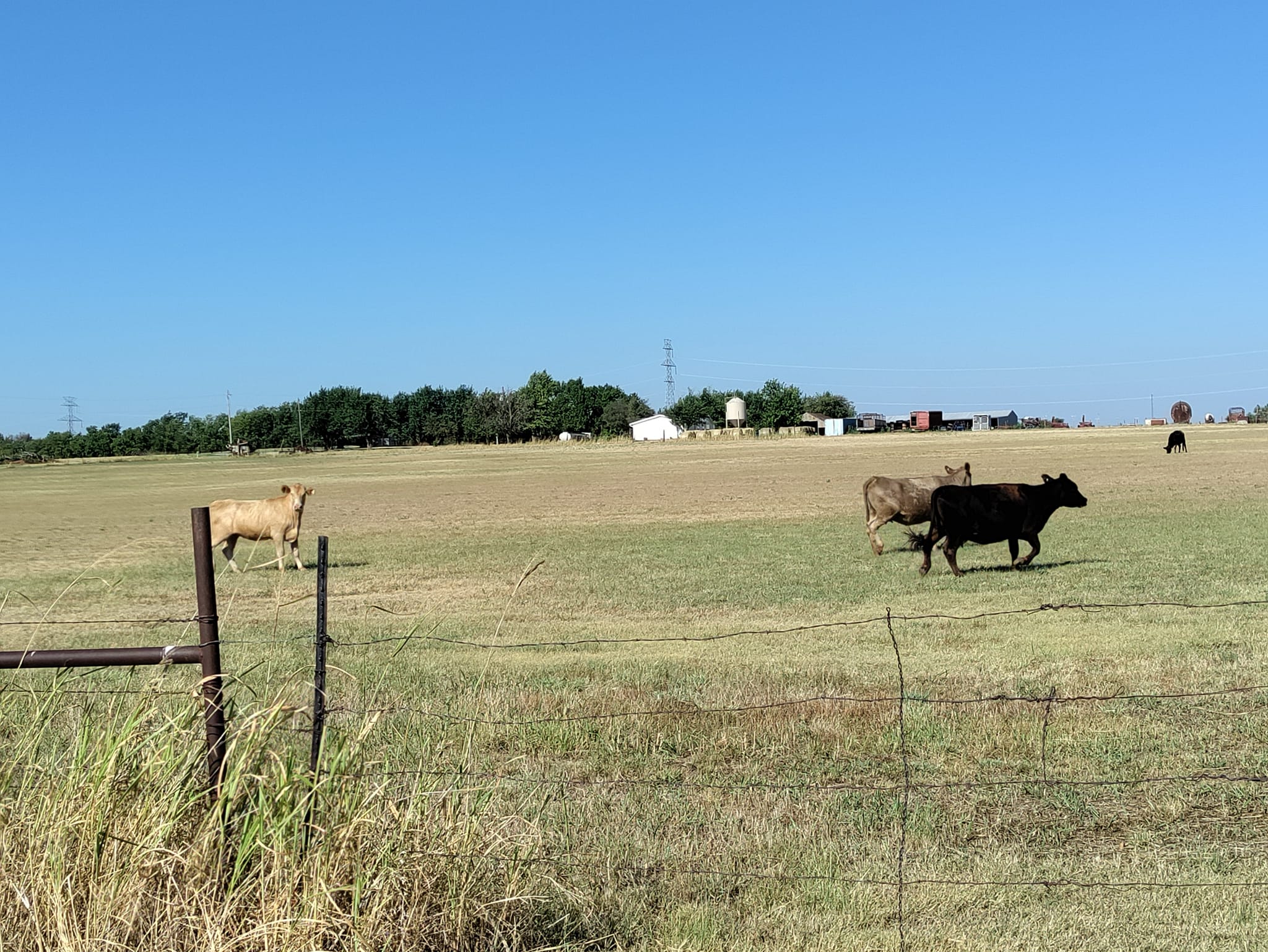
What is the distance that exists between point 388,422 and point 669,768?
151145 millimetres

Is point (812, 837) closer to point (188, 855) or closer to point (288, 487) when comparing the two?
point (188, 855)

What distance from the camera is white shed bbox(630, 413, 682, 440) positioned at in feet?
485

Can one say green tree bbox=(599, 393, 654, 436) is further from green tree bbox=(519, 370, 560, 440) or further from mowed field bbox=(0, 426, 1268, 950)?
mowed field bbox=(0, 426, 1268, 950)

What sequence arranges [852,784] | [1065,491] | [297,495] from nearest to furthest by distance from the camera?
1. [852,784]
2. [1065,491]
3. [297,495]

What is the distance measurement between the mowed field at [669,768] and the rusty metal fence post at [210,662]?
3.1 inches

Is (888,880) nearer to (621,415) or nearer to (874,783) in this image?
(874,783)

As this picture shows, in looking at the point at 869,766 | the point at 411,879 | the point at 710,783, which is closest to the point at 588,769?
the point at 710,783

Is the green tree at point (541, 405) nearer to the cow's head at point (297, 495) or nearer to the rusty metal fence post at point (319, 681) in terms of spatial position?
→ the cow's head at point (297, 495)

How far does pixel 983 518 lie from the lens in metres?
18.0

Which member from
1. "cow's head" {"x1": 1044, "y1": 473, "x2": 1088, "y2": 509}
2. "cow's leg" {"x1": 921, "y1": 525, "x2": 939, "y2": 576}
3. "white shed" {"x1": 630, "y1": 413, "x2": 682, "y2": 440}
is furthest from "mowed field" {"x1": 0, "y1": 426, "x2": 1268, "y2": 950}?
"white shed" {"x1": 630, "y1": 413, "x2": 682, "y2": 440}

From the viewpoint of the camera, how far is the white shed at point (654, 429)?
14788 centimetres

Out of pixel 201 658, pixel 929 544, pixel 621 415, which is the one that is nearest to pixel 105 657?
pixel 201 658

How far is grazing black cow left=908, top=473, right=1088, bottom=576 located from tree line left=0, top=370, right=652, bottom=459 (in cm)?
13463

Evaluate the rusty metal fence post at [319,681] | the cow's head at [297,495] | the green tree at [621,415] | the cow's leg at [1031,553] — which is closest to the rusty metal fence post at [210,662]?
the rusty metal fence post at [319,681]
